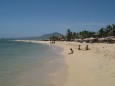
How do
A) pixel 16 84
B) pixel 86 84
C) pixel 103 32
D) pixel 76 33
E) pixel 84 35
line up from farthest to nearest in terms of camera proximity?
pixel 76 33, pixel 84 35, pixel 103 32, pixel 16 84, pixel 86 84

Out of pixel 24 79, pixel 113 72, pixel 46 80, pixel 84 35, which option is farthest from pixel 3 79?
pixel 84 35

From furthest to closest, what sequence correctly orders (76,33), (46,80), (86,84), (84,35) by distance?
(76,33)
(84,35)
(46,80)
(86,84)

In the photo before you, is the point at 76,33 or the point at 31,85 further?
the point at 76,33

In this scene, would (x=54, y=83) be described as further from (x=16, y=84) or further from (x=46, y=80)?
(x=16, y=84)

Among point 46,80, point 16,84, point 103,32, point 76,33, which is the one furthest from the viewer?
point 76,33

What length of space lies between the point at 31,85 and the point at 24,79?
5.84 feet

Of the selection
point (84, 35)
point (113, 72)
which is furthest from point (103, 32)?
point (113, 72)

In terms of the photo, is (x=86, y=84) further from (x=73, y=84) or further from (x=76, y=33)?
(x=76, y=33)

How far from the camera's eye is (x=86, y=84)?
Result: 10.5 metres

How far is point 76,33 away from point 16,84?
4948 inches

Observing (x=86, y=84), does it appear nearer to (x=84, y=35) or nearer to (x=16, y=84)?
(x=16, y=84)

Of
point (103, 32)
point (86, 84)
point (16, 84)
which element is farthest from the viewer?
point (103, 32)

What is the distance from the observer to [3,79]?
1271 centimetres

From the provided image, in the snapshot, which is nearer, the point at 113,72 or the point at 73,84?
the point at 73,84
